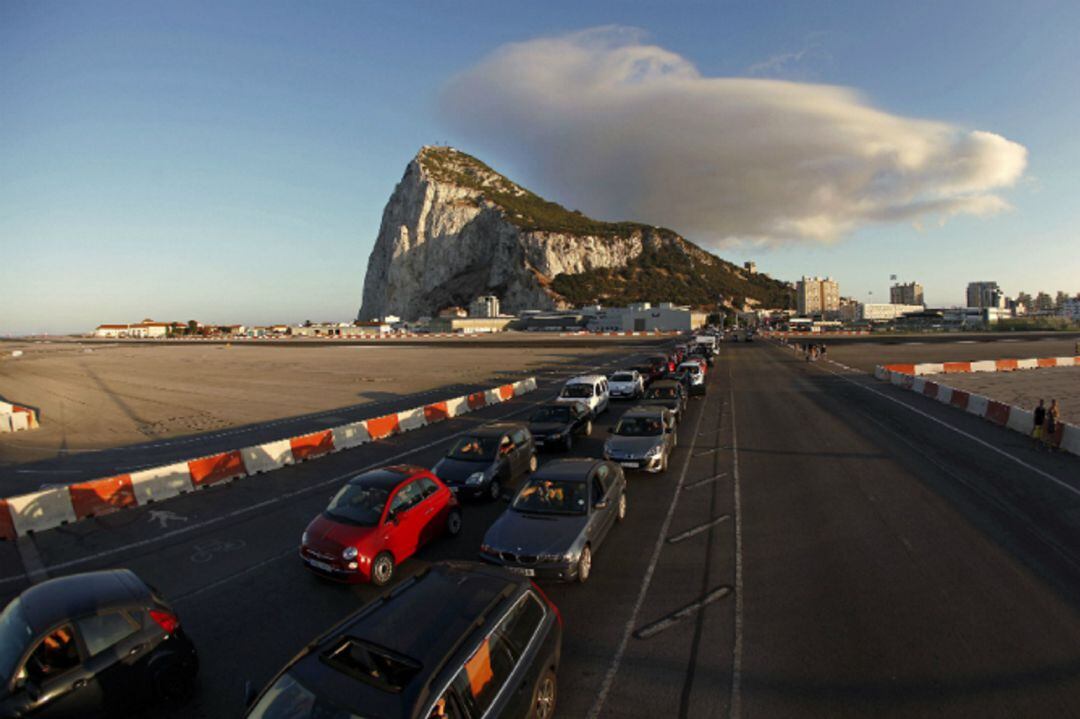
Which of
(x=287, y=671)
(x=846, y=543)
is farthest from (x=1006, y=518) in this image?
(x=287, y=671)

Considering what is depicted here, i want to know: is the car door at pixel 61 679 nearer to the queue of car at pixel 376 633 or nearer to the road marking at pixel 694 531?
the queue of car at pixel 376 633

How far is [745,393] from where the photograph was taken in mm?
28906

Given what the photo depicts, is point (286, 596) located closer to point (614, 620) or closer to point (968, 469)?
point (614, 620)

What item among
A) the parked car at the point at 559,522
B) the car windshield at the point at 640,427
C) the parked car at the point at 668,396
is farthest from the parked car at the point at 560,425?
the parked car at the point at 559,522

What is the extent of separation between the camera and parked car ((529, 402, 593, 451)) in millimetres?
16766

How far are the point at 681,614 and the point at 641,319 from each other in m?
148

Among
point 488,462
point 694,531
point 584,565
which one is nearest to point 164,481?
point 488,462

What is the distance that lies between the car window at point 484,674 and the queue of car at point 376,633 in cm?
1

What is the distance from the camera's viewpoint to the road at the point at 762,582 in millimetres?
5887

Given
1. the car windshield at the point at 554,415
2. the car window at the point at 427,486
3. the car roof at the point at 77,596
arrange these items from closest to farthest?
the car roof at the point at 77,596 → the car window at the point at 427,486 → the car windshield at the point at 554,415

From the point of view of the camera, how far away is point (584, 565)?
27.3ft

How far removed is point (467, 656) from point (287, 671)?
1.42 metres

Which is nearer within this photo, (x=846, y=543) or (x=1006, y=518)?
(x=846, y=543)

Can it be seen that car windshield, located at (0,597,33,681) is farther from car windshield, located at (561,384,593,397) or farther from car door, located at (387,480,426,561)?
car windshield, located at (561,384,593,397)
